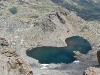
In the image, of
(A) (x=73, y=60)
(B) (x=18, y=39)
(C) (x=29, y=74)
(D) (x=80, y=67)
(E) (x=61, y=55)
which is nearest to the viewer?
(C) (x=29, y=74)

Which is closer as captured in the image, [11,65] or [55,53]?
[11,65]

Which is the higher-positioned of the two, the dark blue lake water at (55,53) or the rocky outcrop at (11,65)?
the rocky outcrop at (11,65)

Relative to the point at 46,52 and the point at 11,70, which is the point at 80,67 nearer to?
the point at 46,52

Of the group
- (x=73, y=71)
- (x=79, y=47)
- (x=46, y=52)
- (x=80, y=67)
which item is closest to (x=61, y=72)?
(x=73, y=71)

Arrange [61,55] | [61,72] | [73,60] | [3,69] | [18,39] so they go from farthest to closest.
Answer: [18,39] < [61,55] < [73,60] < [61,72] < [3,69]

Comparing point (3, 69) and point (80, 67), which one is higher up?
point (3, 69)

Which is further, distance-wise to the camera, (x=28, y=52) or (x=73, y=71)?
(x=28, y=52)

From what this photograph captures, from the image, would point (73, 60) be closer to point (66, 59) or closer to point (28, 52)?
point (66, 59)

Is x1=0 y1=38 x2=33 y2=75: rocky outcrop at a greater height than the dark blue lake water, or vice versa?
x1=0 y1=38 x2=33 y2=75: rocky outcrop

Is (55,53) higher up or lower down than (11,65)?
lower down

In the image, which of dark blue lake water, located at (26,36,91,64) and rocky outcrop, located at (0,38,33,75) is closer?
rocky outcrop, located at (0,38,33,75)

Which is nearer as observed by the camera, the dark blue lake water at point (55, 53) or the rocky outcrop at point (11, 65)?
the rocky outcrop at point (11, 65)
